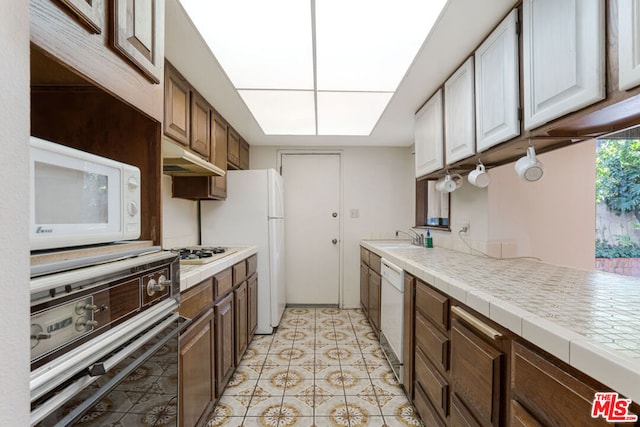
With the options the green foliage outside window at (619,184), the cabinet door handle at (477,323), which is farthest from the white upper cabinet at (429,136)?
the cabinet door handle at (477,323)

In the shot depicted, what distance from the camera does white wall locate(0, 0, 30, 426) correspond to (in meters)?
0.38

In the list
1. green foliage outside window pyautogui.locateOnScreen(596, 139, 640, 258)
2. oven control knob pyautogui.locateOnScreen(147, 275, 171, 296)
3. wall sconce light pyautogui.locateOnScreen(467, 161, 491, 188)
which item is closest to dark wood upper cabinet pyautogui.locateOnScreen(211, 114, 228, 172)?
oven control knob pyautogui.locateOnScreen(147, 275, 171, 296)

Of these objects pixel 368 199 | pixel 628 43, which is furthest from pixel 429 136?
pixel 368 199

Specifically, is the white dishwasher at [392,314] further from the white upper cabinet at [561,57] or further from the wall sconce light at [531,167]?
the white upper cabinet at [561,57]

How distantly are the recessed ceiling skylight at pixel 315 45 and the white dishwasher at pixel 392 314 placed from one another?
4.20 ft

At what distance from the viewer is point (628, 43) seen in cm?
80

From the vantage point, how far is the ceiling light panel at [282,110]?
220cm

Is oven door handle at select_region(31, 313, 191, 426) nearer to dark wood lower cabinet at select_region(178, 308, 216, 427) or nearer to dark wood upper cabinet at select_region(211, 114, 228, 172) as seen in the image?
dark wood lower cabinet at select_region(178, 308, 216, 427)

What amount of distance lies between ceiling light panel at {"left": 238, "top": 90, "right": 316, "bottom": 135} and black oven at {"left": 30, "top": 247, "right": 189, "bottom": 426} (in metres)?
1.57

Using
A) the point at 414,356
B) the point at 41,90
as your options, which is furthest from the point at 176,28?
the point at 414,356

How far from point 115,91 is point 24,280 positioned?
0.55 metres

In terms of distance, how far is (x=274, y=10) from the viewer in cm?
131

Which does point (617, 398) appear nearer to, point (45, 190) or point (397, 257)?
point (45, 190)

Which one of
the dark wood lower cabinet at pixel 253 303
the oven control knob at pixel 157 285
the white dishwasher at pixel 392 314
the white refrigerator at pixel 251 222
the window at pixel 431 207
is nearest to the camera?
the oven control knob at pixel 157 285
